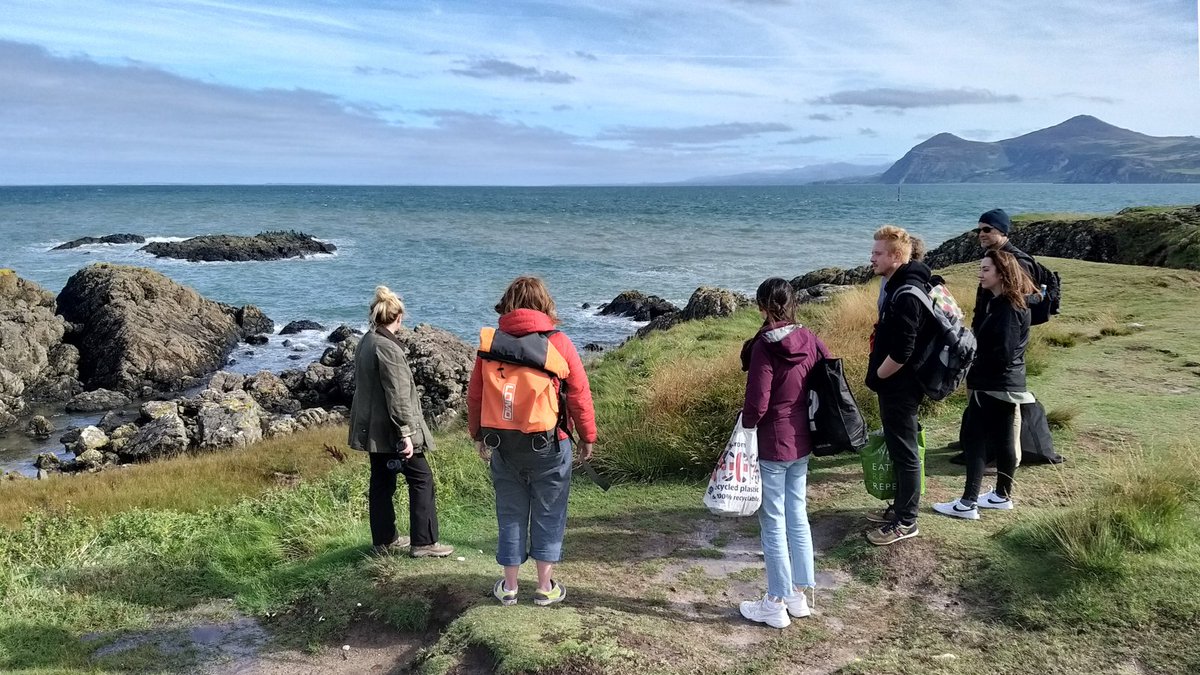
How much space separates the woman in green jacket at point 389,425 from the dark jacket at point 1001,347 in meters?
4.05

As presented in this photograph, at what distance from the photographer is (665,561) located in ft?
18.9

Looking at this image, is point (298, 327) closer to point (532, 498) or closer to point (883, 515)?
point (532, 498)

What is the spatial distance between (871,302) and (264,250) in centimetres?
5110

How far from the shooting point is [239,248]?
55.4m

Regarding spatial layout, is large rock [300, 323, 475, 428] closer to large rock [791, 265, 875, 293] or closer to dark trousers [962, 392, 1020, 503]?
large rock [791, 265, 875, 293]

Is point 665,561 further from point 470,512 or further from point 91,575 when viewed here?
point 91,575

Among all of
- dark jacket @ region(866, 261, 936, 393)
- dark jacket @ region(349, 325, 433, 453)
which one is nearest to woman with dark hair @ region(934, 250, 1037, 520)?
dark jacket @ region(866, 261, 936, 393)

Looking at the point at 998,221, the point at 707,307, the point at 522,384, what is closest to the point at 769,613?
the point at 522,384

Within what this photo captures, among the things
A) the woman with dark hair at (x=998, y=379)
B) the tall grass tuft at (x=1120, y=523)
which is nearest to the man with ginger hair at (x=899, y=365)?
the woman with dark hair at (x=998, y=379)

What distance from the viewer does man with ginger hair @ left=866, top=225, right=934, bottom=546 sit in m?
4.99

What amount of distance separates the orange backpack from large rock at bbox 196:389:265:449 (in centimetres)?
1277

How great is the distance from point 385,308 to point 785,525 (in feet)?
9.92

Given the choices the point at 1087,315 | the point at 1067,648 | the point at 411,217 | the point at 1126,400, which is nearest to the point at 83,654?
the point at 1067,648

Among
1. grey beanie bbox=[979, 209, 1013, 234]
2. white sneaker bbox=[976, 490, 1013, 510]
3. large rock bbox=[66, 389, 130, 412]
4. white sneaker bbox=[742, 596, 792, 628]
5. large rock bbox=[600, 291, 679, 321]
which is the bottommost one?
large rock bbox=[66, 389, 130, 412]
